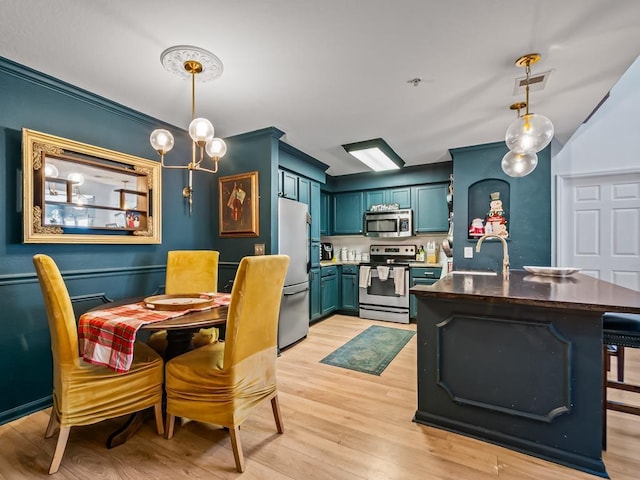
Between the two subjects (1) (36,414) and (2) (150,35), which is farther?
(1) (36,414)

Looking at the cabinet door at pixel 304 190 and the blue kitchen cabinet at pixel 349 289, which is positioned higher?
the cabinet door at pixel 304 190

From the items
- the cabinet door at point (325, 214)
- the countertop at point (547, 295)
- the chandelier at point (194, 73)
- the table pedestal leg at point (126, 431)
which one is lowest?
the table pedestal leg at point (126, 431)

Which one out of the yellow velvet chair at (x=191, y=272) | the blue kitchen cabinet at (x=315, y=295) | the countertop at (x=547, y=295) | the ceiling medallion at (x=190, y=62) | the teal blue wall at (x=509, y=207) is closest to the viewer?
the countertop at (x=547, y=295)

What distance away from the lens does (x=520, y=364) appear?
1.69 m

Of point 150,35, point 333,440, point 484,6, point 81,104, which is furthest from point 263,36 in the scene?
point 333,440

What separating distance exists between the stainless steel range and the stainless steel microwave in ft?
1.26

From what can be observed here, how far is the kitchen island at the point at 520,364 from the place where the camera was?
1.53 meters

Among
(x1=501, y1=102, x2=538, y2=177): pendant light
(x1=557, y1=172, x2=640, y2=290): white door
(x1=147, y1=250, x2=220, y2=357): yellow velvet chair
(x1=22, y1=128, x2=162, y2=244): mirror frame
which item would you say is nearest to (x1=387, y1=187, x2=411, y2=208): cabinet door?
(x1=557, y1=172, x2=640, y2=290): white door

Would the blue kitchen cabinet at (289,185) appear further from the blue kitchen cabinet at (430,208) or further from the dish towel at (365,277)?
the blue kitchen cabinet at (430,208)

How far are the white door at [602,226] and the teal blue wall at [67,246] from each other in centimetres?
359

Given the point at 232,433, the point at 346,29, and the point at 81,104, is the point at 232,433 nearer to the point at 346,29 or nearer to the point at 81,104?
the point at 346,29

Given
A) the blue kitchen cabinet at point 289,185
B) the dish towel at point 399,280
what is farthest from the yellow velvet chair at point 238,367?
the dish towel at point 399,280

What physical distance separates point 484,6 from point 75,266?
3.15 m

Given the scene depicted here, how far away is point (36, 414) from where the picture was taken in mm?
2070
